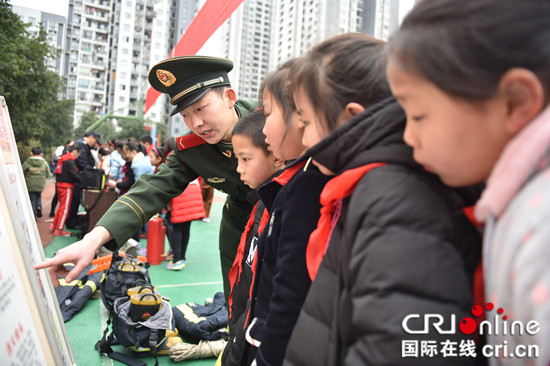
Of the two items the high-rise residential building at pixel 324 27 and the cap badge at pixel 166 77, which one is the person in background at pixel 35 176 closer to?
the cap badge at pixel 166 77

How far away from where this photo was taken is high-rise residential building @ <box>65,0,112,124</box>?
191ft

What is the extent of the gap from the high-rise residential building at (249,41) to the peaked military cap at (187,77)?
31573 millimetres

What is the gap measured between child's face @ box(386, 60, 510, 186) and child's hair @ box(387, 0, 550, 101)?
0.7 inches

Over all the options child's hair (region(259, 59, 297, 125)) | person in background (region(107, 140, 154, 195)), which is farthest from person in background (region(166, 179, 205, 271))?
child's hair (region(259, 59, 297, 125))

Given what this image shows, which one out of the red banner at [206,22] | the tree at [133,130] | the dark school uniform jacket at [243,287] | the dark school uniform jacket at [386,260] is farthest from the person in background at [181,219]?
the tree at [133,130]

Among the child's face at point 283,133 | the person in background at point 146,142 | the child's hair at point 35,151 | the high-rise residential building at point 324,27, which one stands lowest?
the child's hair at point 35,151

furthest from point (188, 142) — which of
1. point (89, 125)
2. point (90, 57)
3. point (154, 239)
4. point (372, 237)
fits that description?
point (90, 57)

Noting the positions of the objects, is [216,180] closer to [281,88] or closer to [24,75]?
[281,88]

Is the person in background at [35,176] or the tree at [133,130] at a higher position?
the person in background at [35,176]

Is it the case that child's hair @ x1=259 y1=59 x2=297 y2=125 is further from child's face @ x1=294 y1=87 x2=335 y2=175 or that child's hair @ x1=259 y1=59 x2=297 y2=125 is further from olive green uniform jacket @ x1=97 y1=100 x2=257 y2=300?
olive green uniform jacket @ x1=97 y1=100 x2=257 y2=300

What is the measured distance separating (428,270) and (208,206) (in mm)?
7957

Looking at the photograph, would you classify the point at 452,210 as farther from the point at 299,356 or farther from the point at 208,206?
the point at 208,206

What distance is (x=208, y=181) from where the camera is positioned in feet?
7.88

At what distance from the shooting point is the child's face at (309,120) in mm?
1019
